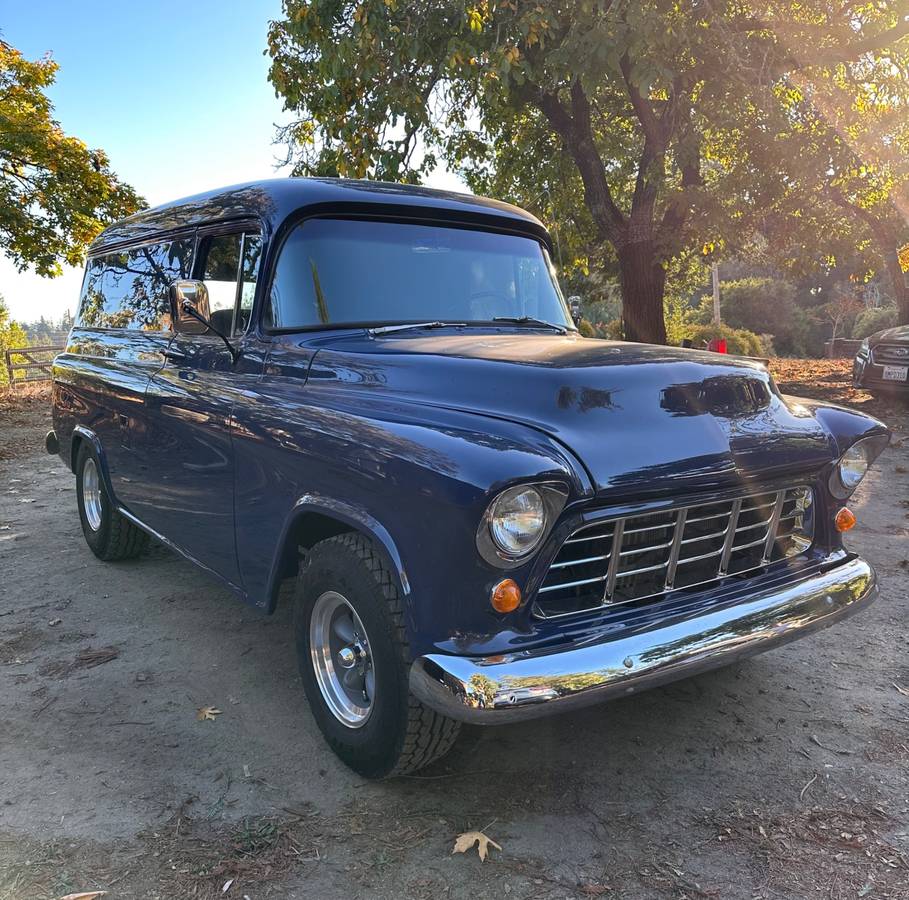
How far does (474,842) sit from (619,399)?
148cm

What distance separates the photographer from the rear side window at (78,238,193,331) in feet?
13.2

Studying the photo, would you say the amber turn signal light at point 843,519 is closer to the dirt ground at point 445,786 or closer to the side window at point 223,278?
the dirt ground at point 445,786

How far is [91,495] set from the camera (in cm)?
533

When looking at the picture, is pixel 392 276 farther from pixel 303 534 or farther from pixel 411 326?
pixel 303 534

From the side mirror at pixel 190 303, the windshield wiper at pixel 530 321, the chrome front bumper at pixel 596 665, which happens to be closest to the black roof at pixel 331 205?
the side mirror at pixel 190 303

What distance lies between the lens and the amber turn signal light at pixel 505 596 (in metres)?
2.15

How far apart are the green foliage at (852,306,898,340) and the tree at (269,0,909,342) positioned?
714 inches

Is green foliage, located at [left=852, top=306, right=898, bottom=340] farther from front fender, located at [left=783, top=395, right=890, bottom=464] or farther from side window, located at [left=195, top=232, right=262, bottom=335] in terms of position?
side window, located at [left=195, top=232, right=262, bottom=335]

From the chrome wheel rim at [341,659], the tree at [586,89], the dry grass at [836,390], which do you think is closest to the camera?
the chrome wheel rim at [341,659]

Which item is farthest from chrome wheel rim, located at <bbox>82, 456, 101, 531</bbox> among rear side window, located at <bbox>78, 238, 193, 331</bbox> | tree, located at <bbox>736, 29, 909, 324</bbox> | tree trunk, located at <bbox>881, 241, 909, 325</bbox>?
tree trunk, located at <bbox>881, 241, 909, 325</bbox>

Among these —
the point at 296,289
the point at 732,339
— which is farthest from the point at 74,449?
the point at 732,339

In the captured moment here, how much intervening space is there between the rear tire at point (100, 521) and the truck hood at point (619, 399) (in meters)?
2.60

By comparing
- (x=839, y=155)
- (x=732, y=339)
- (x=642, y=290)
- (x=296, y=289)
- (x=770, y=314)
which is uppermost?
(x=839, y=155)

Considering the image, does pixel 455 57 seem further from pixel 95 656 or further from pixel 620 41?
pixel 95 656
